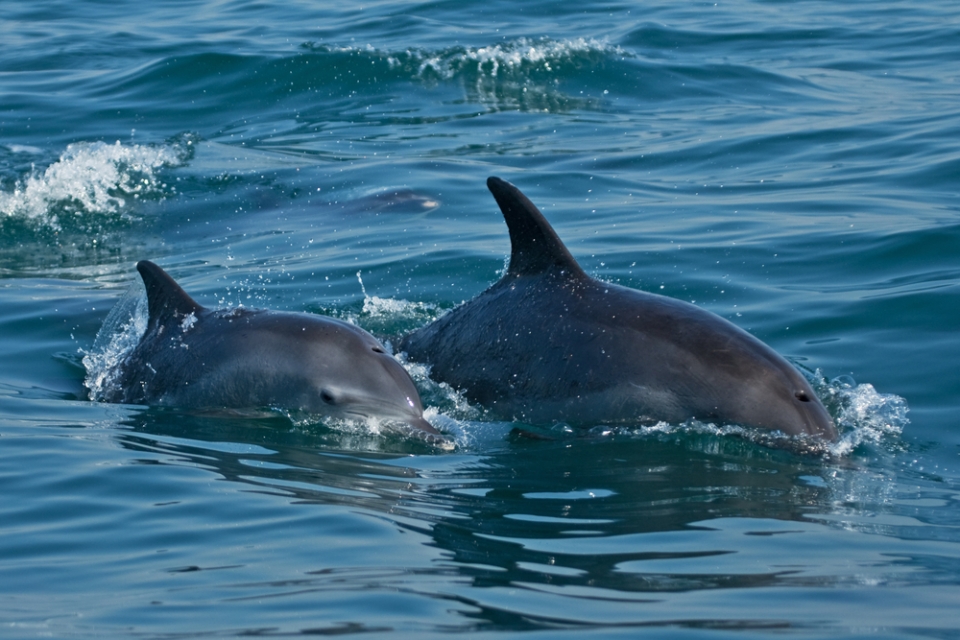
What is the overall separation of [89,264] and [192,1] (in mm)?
19750

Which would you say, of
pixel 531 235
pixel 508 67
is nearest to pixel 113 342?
pixel 531 235

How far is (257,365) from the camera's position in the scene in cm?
860

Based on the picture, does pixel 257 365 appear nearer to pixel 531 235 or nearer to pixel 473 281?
pixel 531 235

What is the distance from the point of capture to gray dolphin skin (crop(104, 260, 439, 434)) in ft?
27.0

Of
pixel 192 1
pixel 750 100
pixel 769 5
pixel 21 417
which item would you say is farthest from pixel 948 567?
pixel 192 1

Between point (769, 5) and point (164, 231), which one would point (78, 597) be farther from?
point (769, 5)

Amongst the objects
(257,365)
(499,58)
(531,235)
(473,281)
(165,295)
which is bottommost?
(473,281)

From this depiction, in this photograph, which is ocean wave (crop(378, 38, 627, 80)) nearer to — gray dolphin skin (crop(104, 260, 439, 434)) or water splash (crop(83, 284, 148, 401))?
water splash (crop(83, 284, 148, 401))

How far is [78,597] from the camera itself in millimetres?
5266

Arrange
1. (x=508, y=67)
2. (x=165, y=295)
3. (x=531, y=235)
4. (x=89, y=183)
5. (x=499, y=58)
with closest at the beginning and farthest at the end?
(x=531, y=235)
(x=165, y=295)
(x=89, y=183)
(x=508, y=67)
(x=499, y=58)

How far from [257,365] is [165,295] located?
1.21m

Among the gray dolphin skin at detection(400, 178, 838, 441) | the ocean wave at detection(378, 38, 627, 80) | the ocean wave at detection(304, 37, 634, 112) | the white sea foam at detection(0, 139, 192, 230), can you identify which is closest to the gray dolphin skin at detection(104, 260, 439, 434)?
the gray dolphin skin at detection(400, 178, 838, 441)

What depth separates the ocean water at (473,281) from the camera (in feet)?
17.3

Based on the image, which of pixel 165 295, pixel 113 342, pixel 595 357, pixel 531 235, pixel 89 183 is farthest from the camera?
pixel 89 183
